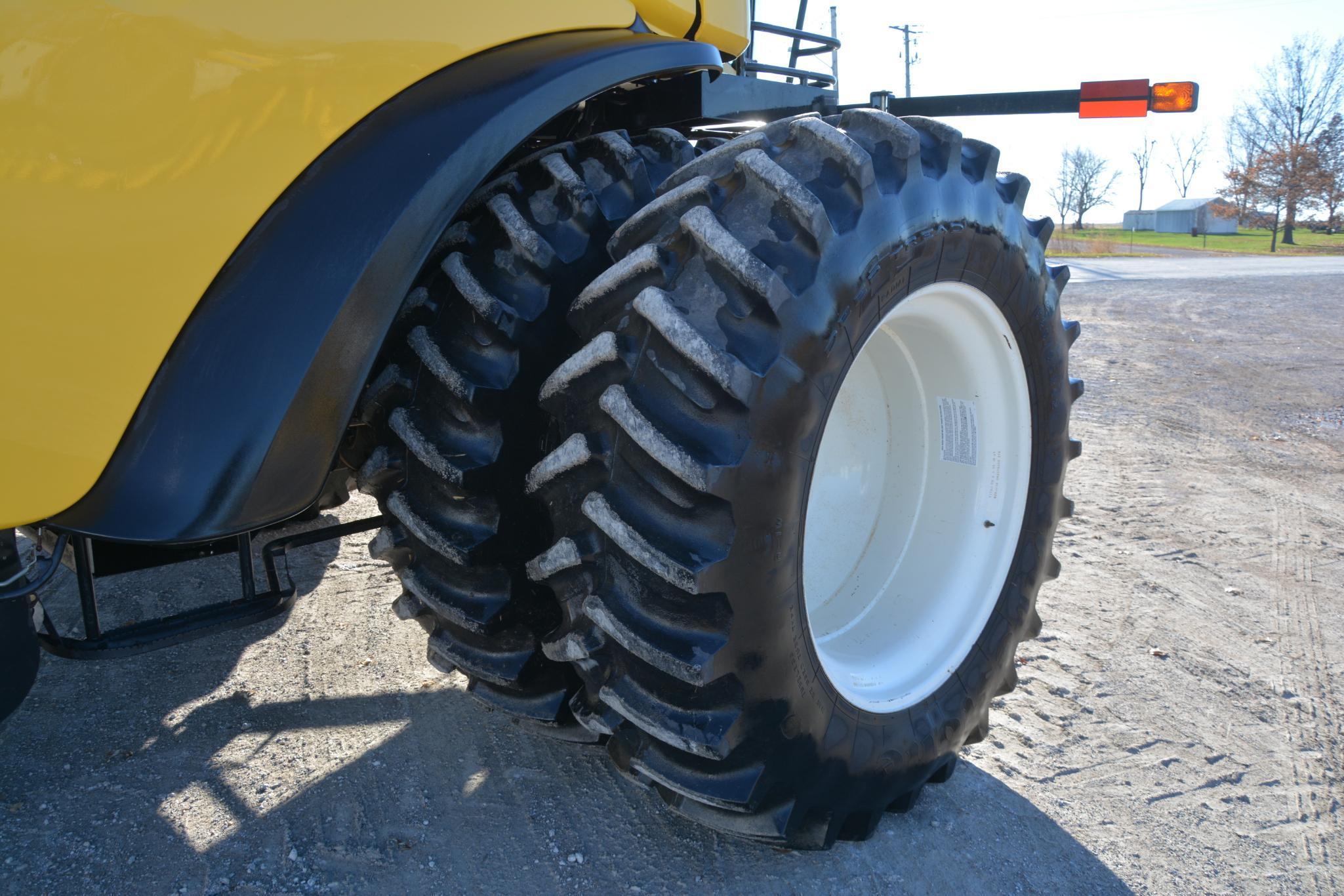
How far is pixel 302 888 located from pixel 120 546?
84 cm

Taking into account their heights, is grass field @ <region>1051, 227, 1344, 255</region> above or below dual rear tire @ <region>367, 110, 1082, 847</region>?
below

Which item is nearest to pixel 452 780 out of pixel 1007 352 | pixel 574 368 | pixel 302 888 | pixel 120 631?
pixel 302 888

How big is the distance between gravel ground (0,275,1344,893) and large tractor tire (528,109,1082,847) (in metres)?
0.29

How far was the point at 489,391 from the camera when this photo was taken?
5.98 feet

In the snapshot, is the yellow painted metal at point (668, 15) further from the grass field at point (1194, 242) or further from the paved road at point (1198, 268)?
the grass field at point (1194, 242)

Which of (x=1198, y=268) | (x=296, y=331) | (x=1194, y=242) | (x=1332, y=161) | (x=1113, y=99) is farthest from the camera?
(x=1194, y=242)

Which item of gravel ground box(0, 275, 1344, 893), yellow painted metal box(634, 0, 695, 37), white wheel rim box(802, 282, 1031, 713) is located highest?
yellow painted metal box(634, 0, 695, 37)

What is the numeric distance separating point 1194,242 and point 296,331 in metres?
52.5

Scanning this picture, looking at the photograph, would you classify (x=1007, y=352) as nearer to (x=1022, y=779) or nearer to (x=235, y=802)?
(x=1022, y=779)

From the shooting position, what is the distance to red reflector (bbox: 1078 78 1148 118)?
4.02 meters

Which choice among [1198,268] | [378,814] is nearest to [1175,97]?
[378,814]

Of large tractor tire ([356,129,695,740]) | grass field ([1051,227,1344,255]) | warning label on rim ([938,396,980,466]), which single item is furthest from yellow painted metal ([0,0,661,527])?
grass field ([1051,227,1344,255])

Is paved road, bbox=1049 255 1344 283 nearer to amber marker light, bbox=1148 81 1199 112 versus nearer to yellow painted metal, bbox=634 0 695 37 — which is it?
amber marker light, bbox=1148 81 1199 112

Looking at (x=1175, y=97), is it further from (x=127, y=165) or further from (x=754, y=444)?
(x=127, y=165)
